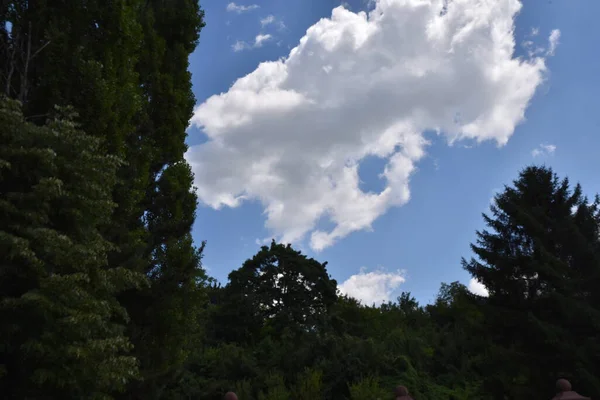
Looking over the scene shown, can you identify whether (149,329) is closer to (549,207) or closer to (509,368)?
(509,368)

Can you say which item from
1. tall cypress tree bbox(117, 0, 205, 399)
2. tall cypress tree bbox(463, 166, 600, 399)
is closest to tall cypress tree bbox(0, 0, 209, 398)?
tall cypress tree bbox(117, 0, 205, 399)

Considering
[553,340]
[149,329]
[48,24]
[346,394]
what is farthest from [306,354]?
[48,24]

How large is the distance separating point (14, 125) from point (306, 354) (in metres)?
21.3

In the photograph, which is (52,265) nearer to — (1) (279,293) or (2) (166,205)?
(2) (166,205)

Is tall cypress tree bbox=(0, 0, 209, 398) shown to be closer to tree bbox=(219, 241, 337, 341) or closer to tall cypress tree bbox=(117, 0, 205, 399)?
tall cypress tree bbox=(117, 0, 205, 399)

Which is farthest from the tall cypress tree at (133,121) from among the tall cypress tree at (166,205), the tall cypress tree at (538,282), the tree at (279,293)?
the tree at (279,293)

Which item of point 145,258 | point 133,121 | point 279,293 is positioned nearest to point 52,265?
point 145,258

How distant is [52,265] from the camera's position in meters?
7.69

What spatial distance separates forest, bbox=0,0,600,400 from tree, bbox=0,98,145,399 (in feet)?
0.10

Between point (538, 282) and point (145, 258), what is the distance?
13.6 meters

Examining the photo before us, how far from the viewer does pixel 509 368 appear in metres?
17.5

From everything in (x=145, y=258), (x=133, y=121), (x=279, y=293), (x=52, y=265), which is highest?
(x=279, y=293)

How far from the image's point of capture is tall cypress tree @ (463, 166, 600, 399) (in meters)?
15.9

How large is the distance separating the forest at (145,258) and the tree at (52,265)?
0.10ft
